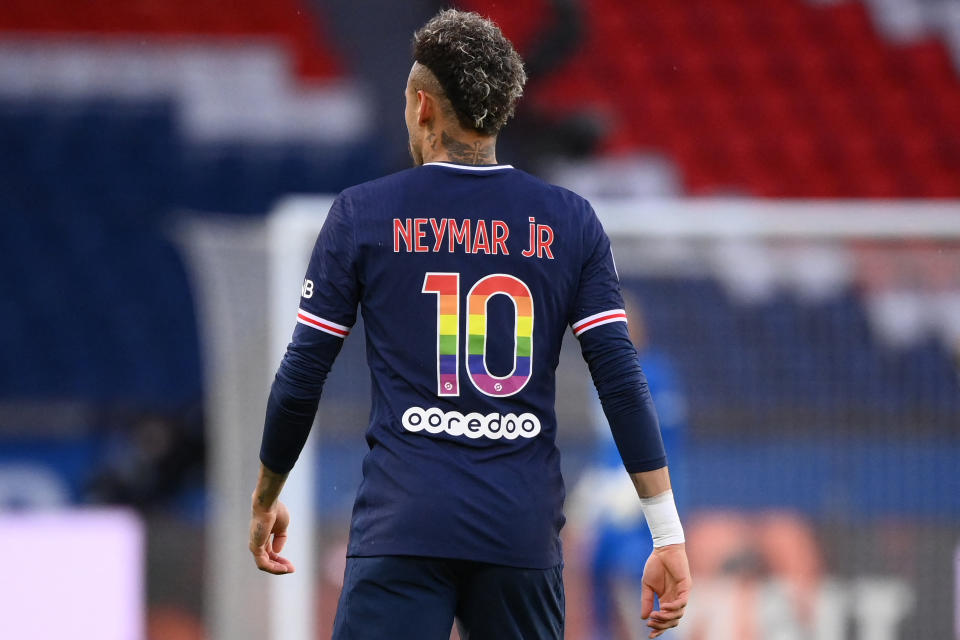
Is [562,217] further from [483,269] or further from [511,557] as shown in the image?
[511,557]

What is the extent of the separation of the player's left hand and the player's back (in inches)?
7.4

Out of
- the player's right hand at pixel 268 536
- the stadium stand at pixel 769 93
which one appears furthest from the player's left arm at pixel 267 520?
the stadium stand at pixel 769 93

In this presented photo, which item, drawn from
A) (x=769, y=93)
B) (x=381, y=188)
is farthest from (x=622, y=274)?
(x=769, y=93)

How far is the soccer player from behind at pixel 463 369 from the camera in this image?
2059 millimetres

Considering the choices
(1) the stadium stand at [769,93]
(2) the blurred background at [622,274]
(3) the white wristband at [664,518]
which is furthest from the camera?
(1) the stadium stand at [769,93]

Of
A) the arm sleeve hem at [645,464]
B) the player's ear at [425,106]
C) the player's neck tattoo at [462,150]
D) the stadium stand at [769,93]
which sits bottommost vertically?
the arm sleeve hem at [645,464]

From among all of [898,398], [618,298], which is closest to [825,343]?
[898,398]

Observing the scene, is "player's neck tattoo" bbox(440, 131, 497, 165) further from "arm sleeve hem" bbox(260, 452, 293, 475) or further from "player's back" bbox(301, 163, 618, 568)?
"arm sleeve hem" bbox(260, 452, 293, 475)

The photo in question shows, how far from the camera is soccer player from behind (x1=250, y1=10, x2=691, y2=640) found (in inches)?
81.0

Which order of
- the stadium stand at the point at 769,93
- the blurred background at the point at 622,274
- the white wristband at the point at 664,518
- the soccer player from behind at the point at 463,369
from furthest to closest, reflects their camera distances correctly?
the stadium stand at the point at 769,93 → the blurred background at the point at 622,274 → the white wristband at the point at 664,518 → the soccer player from behind at the point at 463,369

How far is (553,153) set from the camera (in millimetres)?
8039

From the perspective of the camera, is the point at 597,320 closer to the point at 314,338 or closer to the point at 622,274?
the point at 314,338

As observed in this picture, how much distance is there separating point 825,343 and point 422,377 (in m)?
2.96

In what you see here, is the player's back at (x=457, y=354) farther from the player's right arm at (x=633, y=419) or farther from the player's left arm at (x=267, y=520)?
the player's left arm at (x=267, y=520)
